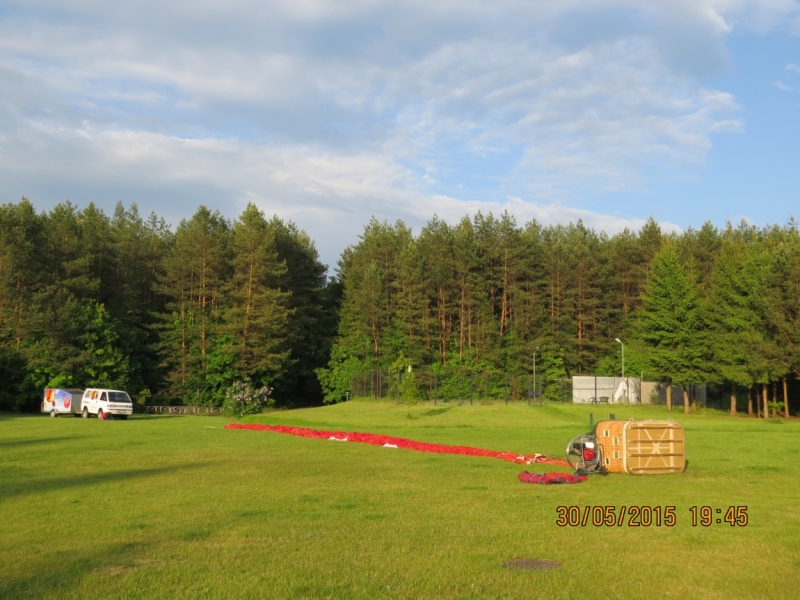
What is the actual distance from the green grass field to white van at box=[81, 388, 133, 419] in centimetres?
2787

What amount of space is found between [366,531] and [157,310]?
78043mm

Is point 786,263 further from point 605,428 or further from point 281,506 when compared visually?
point 281,506

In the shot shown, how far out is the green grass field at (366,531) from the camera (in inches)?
300

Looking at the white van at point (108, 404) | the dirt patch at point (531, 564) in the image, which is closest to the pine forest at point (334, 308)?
the white van at point (108, 404)

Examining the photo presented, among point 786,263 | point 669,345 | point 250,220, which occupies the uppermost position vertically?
point 250,220

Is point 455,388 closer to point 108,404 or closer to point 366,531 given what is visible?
point 108,404

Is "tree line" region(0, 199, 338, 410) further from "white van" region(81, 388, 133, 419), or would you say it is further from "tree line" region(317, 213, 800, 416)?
"white van" region(81, 388, 133, 419)

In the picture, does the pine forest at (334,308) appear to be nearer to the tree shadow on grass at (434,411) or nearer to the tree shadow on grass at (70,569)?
the tree shadow on grass at (434,411)

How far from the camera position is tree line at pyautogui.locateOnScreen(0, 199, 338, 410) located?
6594cm

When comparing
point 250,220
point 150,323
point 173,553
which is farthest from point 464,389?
point 173,553

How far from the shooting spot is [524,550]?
30.0 ft

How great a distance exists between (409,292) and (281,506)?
214 feet

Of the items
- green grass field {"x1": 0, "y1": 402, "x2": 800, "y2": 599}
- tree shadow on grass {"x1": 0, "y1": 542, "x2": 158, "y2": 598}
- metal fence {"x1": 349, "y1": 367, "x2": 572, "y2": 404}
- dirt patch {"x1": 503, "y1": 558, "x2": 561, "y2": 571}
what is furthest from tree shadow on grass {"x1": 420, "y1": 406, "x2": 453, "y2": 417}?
dirt patch {"x1": 503, "y1": 558, "x2": 561, "y2": 571}

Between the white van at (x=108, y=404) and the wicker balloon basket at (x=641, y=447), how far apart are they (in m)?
39.2
